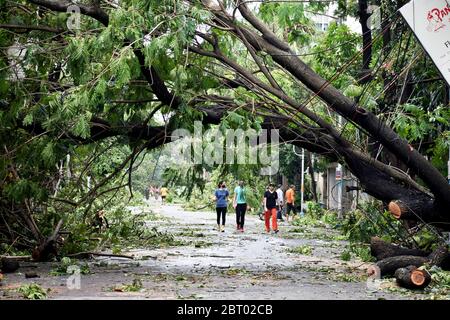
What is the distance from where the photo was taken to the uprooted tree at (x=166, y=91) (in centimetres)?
1195

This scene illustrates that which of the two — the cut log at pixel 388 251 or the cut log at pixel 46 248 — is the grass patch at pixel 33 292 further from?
the cut log at pixel 388 251

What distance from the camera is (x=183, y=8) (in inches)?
485

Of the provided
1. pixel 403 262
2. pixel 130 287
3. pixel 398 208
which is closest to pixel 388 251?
pixel 403 262

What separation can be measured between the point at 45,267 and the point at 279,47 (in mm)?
5787


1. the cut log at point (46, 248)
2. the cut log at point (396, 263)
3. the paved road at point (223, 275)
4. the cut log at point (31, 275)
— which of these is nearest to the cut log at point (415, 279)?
the paved road at point (223, 275)

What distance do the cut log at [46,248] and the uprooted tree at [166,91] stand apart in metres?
0.91

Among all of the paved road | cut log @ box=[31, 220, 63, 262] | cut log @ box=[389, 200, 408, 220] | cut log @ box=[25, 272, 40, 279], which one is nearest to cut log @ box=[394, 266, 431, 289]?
the paved road

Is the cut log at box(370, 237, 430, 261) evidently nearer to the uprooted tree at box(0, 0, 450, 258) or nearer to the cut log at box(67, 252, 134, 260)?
the uprooted tree at box(0, 0, 450, 258)

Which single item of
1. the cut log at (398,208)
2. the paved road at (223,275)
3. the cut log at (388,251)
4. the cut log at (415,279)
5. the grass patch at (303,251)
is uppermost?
the cut log at (398,208)

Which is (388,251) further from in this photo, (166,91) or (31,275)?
(31,275)

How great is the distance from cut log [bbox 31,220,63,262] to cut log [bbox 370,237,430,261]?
6047mm
